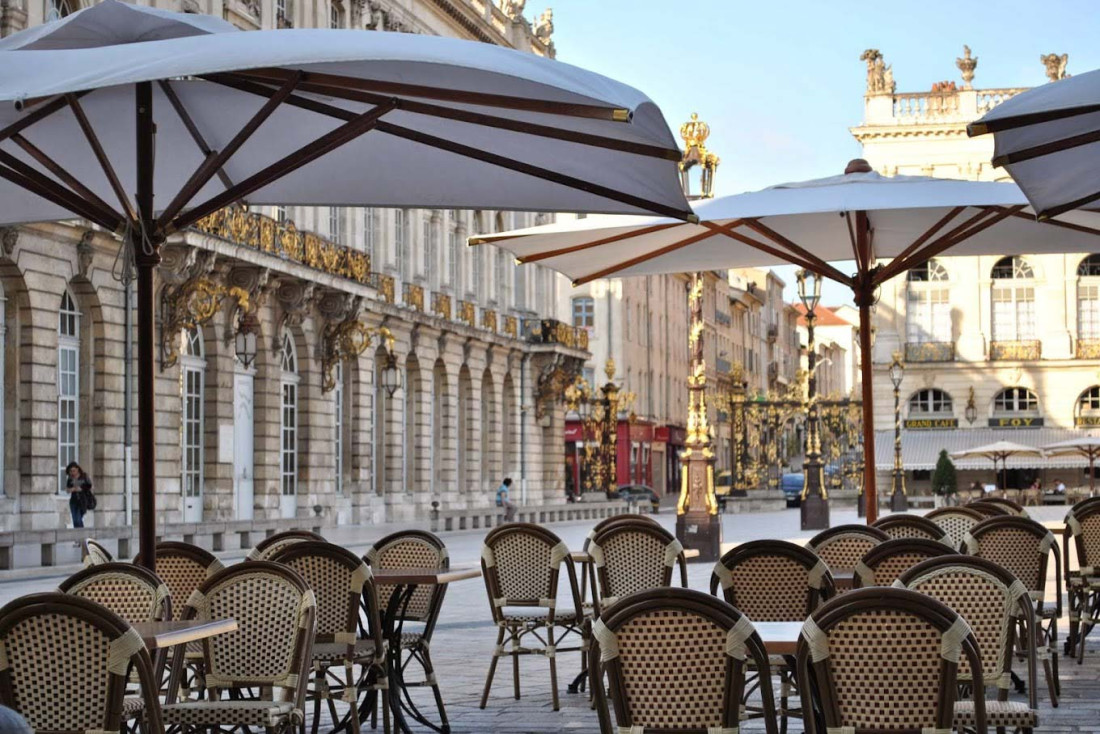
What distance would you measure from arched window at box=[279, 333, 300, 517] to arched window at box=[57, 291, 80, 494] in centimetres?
899

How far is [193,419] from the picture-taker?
113ft

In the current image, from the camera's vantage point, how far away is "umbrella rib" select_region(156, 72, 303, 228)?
769 cm

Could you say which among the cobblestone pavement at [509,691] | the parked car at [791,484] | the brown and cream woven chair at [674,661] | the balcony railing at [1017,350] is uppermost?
the balcony railing at [1017,350]

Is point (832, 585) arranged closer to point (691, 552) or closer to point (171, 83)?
point (171, 83)

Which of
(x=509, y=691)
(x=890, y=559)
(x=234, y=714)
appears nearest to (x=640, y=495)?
(x=509, y=691)

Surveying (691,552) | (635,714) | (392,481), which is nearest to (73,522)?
(691,552)

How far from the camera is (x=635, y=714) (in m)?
6.29

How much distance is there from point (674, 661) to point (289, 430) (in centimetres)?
3359

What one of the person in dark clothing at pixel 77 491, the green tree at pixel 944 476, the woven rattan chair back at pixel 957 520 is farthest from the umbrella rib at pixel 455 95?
the green tree at pixel 944 476

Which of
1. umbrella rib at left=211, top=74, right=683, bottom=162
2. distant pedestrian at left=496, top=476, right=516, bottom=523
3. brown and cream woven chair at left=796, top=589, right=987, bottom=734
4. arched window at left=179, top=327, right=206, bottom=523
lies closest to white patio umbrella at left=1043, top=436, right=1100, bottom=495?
distant pedestrian at left=496, top=476, right=516, bottom=523

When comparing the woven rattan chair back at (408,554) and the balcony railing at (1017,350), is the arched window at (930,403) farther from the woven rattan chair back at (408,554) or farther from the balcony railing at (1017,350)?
the woven rattan chair back at (408,554)

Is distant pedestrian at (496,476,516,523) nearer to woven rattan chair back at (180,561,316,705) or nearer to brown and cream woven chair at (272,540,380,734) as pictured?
brown and cream woven chair at (272,540,380,734)

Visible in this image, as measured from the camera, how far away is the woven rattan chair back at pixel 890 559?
28.6 ft

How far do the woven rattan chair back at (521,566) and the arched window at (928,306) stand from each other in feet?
195
